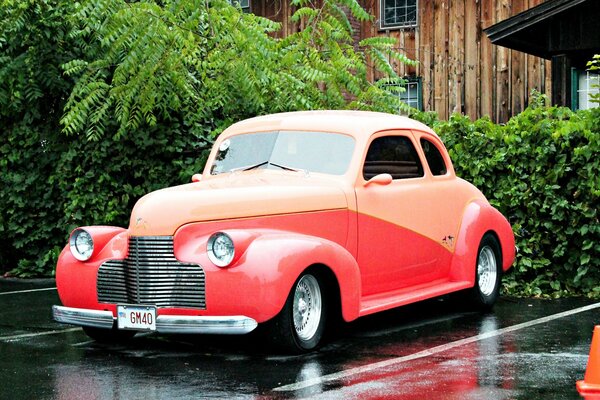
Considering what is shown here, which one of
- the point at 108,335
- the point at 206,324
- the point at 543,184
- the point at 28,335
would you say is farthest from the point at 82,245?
the point at 543,184

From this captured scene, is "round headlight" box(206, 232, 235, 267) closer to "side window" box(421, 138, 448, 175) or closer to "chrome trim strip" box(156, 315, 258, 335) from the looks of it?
"chrome trim strip" box(156, 315, 258, 335)

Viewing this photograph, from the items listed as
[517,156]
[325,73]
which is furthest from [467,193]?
[325,73]

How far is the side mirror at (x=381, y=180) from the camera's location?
378 inches

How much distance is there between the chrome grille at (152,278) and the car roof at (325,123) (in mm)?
2037

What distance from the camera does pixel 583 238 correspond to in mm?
12242

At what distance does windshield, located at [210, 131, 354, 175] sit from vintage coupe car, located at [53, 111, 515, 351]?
1 cm

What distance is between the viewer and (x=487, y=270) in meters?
11.4

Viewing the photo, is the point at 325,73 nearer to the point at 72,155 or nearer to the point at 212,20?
the point at 212,20

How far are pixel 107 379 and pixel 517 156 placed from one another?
257 inches

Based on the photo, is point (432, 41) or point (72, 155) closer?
point (72, 155)

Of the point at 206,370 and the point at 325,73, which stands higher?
the point at 325,73

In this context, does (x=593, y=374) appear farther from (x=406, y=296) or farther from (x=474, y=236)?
(x=474, y=236)

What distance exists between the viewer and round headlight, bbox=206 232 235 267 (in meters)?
8.30

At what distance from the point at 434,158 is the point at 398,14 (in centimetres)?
1273
